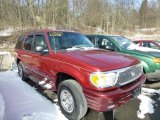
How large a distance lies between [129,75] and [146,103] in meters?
1.52

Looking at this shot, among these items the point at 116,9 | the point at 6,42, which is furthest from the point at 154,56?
the point at 116,9

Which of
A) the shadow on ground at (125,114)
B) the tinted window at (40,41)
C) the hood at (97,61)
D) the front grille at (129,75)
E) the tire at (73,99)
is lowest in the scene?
the shadow on ground at (125,114)

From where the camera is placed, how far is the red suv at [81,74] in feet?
12.3

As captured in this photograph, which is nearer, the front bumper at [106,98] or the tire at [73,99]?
the front bumper at [106,98]

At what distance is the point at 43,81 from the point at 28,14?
73.8ft

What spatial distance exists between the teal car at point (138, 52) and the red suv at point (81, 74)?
185cm

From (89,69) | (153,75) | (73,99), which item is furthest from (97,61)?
(153,75)

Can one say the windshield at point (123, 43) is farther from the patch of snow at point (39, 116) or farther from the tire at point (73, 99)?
the patch of snow at point (39, 116)

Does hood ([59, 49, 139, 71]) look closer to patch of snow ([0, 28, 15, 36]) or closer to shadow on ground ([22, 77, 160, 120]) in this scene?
shadow on ground ([22, 77, 160, 120])

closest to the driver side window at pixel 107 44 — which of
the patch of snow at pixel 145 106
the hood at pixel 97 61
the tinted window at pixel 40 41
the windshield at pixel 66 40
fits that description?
the windshield at pixel 66 40

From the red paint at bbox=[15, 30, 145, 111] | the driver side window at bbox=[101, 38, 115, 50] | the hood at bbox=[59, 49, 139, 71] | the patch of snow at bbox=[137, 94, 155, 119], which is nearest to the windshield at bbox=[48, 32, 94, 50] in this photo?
the red paint at bbox=[15, 30, 145, 111]

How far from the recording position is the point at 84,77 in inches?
151

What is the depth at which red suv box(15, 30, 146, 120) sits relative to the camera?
3.74 metres

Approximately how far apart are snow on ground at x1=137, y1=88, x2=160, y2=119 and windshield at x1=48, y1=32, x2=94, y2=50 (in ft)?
6.73
